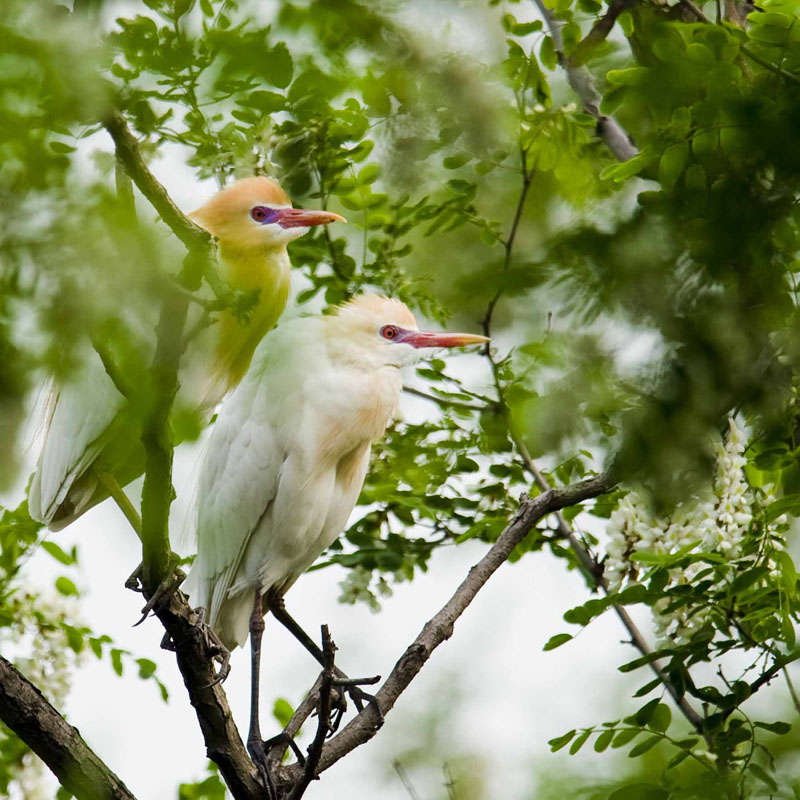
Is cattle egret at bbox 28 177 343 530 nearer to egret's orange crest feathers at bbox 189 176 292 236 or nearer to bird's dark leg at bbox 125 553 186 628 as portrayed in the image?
egret's orange crest feathers at bbox 189 176 292 236

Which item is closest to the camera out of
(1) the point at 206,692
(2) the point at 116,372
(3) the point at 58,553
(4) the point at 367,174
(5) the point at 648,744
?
(2) the point at 116,372

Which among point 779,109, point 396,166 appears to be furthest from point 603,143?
point 779,109

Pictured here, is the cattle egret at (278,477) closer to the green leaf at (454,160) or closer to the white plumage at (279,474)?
the white plumage at (279,474)

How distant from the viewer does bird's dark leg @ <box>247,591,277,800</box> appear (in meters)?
2.57

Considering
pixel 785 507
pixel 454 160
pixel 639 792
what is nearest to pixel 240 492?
pixel 785 507

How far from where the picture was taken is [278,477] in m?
3.57

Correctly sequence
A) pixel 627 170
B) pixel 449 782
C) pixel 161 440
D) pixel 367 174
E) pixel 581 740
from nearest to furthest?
pixel 161 440, pixel 627 170, pixel 581 740, pixel 449 782, pixel 367 174

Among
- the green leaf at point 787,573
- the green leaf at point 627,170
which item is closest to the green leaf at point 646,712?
the green leaf at point 787,573

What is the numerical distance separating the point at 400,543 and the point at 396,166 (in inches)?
103

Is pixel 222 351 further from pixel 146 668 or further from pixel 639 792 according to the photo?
pixel 639 792

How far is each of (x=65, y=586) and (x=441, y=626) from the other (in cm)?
138

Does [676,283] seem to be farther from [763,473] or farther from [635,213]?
[763,473]

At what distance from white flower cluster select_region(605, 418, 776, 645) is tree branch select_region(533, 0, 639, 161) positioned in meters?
0.77

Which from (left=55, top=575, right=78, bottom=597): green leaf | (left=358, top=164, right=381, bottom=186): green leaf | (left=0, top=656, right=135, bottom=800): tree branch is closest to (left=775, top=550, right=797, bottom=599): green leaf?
(left=0, top=656, right=135, bottom=800): tree branch
